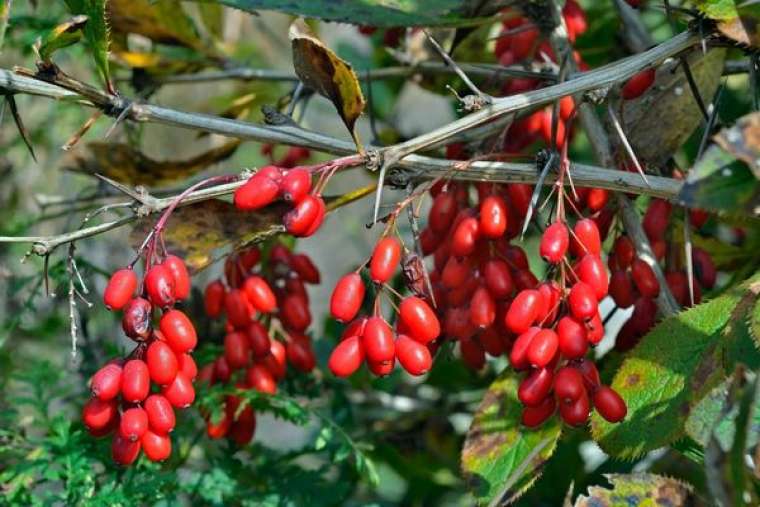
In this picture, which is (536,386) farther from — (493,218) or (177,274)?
(177,274)

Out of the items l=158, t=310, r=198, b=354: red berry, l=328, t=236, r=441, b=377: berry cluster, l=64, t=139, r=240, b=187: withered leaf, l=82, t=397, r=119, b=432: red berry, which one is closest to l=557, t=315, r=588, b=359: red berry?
l=328, t=236, r=441, b=377: berry cluster

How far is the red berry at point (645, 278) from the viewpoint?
1320 mm

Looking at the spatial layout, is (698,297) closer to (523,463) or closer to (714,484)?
(523,463)

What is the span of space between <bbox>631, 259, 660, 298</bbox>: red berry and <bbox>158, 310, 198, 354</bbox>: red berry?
20.0 inches

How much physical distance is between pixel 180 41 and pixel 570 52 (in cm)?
A: 68

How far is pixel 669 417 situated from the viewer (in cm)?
116

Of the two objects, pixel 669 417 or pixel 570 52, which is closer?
pixel 669 417

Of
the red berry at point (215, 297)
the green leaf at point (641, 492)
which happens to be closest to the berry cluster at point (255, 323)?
the red berry at point (215, 297)

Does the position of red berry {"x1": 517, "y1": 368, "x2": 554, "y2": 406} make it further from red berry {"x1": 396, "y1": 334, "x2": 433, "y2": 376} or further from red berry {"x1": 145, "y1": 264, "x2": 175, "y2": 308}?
red berry {"x1": 145, "y1": 264, "x2": 175, "y2": 308}

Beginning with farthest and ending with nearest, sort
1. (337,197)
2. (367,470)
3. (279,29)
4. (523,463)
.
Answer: (279,29) → (367,470) → (337,197) → (523,463)

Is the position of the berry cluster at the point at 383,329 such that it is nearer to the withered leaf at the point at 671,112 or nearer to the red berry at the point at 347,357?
the red berry at the point at 347,357

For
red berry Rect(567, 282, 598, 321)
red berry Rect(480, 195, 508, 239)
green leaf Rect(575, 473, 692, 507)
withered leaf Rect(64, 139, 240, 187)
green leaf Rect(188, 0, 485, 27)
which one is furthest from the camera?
withered leaf Rect(64, 139, 240, 187)

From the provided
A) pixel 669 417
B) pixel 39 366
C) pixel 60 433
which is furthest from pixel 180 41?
pixel 669 417

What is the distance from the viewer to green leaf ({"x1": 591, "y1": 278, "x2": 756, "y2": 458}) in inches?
45.6
